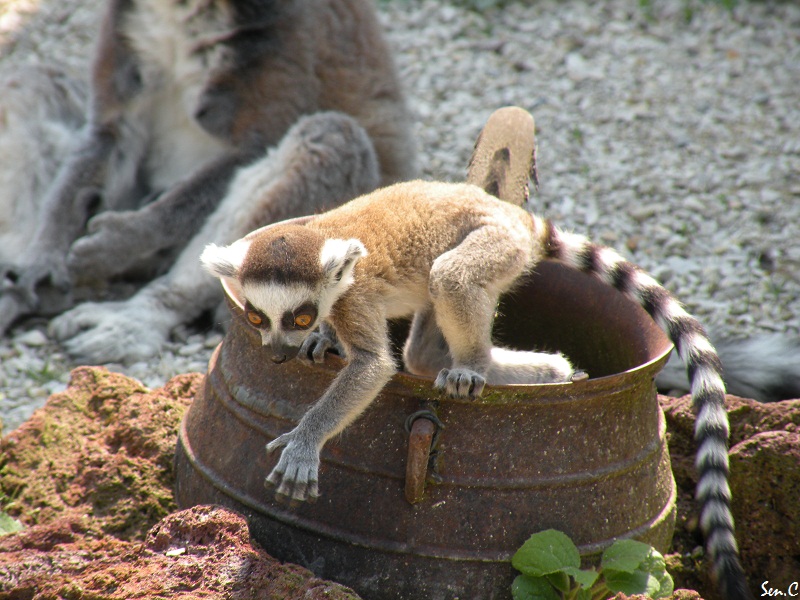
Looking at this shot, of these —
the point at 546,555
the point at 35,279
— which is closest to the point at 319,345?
the point at 546,555

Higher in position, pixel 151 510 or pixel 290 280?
pixel 290 280

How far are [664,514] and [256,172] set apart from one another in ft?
8.92

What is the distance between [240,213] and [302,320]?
7.16 ft

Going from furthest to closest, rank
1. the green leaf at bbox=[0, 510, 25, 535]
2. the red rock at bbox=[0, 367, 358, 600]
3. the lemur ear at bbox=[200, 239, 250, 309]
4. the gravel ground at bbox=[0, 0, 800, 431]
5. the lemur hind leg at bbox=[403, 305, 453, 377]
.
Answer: the gravel ground at bbox=[0, 0, 800, 431], the lemur hind leg at bbox=[403, 305, 453, 377], the green leaf at bbox=[0, 510, 25, 535], the lemur ear at bbox=[200, 239, 250, 309], the red rock at bbox=[0, 367, 358, 600]

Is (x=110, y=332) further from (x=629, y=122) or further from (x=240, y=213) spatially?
(x=629, y=122)

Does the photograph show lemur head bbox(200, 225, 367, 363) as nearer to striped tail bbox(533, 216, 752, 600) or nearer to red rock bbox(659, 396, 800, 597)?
striped tail bbox(533, 216, 752, 600)

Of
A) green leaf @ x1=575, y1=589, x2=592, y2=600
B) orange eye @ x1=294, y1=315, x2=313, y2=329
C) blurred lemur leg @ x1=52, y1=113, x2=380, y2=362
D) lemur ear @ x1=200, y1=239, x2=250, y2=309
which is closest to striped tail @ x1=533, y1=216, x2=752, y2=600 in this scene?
green leaf @ x1=575, y1=589, x2=592, y2=600

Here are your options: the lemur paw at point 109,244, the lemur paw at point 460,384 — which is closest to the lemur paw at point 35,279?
the lemur paw at point 109,244

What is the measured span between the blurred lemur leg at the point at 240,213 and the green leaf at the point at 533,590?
2.43 m

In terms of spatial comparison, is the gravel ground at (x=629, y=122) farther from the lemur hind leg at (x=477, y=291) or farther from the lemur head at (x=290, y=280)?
the lemur head at (x=290, y=280)

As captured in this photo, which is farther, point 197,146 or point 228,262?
point 197,146

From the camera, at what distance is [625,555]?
2.16 meters

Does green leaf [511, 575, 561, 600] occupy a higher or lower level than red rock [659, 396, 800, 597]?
higher

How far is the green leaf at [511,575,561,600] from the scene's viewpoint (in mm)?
2127
